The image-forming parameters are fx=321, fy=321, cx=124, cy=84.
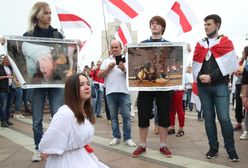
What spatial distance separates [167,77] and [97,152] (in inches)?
62.1

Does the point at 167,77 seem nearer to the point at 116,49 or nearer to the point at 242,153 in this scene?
the point at 116,49

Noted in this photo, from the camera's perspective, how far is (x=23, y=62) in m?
4.29

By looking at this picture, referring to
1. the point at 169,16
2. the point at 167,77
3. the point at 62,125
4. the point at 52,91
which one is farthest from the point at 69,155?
the point at 169,16

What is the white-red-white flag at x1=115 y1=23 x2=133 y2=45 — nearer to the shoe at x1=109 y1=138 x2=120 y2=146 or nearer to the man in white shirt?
the man in white shirt

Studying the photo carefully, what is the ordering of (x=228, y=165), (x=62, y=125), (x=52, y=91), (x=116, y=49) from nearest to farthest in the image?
(x=62, y=125), (x=228, y=165), (x=52, y=91), (x=116, y=49)

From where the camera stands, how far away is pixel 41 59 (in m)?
4.38

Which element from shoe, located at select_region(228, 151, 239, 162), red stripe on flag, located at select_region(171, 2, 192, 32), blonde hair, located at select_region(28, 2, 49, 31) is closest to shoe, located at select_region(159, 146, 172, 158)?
shoe, located at select_region(228, 151, 239, 162)

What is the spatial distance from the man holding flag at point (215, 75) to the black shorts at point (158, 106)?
520 millimetres

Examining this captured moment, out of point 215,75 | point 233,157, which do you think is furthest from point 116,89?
point 233,157

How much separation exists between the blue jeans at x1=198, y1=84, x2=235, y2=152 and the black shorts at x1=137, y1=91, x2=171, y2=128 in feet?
1.76

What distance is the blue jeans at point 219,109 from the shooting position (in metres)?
4.35

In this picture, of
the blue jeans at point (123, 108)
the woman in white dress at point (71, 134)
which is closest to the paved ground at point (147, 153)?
the blue jeans at point (123, 108)

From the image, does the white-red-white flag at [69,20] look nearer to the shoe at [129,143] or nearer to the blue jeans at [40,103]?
the blue jeans at [40,103]

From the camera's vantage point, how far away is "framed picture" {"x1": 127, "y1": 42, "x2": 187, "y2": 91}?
14.9 ft
